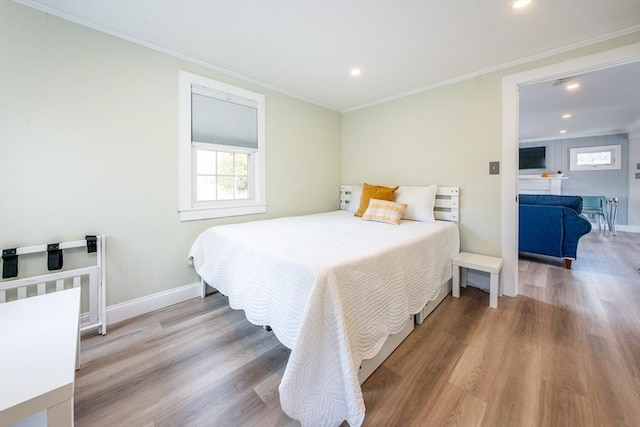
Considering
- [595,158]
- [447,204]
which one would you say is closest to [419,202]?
[447,204]

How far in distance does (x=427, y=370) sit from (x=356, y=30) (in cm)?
242

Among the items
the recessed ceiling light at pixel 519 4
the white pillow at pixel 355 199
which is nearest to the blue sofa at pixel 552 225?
the white pillow at pixel 355 199

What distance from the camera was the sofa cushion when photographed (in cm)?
337

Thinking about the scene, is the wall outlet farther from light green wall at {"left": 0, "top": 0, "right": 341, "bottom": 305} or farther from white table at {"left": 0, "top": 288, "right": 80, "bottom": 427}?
white table at {"left": 0, "top": 288, "right": 80, "bottom": 427}

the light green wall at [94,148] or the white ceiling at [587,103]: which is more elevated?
the white ceiling at [587,103]

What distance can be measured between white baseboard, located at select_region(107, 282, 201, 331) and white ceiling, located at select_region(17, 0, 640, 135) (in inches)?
85.1

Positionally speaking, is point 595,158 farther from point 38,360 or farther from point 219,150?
point 38,360

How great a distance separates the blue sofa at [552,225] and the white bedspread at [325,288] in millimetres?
2122

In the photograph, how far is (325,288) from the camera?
1.21 metres

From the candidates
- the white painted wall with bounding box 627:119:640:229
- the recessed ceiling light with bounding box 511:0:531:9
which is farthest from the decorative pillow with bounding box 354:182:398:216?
the white painted wall with bounding box 627:119:640:229

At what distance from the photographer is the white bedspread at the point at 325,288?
114 cm

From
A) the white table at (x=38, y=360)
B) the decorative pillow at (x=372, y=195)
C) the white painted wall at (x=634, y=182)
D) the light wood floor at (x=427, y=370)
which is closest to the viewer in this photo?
the white table at (x=38, y=360)

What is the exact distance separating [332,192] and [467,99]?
2.04 metres

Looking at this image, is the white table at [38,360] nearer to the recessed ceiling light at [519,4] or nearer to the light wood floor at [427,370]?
the light wood floor at [427,370]
